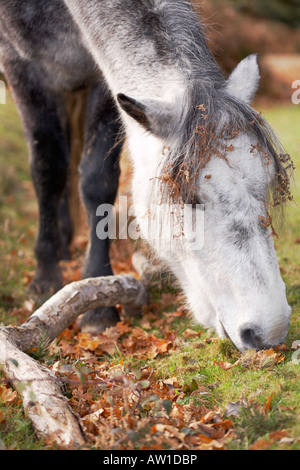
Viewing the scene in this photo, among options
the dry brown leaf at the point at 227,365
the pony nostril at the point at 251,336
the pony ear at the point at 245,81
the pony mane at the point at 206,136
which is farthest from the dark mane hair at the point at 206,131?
the dry brown leaf at the point at 227,365

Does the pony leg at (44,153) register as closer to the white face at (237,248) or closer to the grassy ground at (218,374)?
the grassy ground at (218,374)

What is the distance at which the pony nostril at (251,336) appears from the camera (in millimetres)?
2623

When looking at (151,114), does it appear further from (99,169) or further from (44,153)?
(44,153)

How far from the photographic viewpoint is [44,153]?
457cm

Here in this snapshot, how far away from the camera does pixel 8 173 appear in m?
8.10

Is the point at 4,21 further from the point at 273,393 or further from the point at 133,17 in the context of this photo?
the point at 273,393

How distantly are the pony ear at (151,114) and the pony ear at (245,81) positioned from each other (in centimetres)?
46

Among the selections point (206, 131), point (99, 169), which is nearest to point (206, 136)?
point (206, 131)

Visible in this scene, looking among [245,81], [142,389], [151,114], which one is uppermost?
[245,81]

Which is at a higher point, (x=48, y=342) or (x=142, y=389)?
(x=48, y=342)

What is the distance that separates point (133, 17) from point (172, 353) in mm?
2218

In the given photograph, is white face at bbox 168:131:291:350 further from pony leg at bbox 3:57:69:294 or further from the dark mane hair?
pony leg at bbox 3:57:69:294

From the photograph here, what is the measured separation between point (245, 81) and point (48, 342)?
2.13 meters
